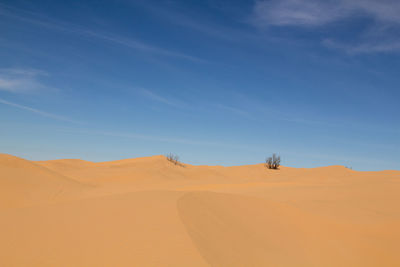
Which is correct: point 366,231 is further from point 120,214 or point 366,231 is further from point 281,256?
point 120,214

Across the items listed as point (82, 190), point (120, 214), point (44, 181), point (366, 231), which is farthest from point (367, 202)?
point (44, 181)

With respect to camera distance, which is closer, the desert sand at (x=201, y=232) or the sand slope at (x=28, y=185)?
the desert sand at (x=201, y=232)

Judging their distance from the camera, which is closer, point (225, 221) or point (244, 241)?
point (244, 241)

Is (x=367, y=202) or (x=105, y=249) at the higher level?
(x=367, y=202)

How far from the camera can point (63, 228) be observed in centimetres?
460

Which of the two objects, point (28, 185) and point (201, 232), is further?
point (28, 185)

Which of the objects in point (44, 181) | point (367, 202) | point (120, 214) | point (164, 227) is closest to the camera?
point (164, 227)

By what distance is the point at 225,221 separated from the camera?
17.8ft

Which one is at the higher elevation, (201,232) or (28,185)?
(201,232)

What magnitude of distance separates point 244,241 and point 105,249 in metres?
2.27

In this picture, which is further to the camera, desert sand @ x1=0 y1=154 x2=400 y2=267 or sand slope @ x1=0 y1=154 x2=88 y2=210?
sand slope @ x1=0 y1=154 x2=88 y2=210

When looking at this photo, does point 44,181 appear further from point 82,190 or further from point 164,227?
point 164,227

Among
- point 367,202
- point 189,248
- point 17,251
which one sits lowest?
point 17,251

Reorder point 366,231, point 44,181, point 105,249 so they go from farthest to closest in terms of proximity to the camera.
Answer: point 44,181 < point 366,231 < point 105,249
